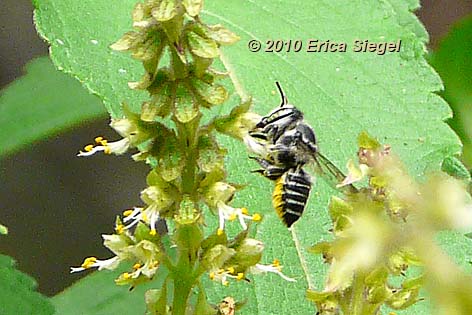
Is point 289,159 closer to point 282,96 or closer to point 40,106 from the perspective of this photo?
point 282,96

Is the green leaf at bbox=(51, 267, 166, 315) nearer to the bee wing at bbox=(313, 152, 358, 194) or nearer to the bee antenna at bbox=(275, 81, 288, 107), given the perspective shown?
the bee antenna at bbox=(275, 81, 288, 107)

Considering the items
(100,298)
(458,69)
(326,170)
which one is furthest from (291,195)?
(458,69)

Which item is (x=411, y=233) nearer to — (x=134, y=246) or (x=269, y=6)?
(x=134, y=246)

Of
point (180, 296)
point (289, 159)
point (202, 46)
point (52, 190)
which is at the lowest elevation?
point (52, 190)

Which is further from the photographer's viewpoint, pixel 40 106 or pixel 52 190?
pixel 52 190

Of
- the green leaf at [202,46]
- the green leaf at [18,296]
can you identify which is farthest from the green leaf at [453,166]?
the green leaf at [18,296]
